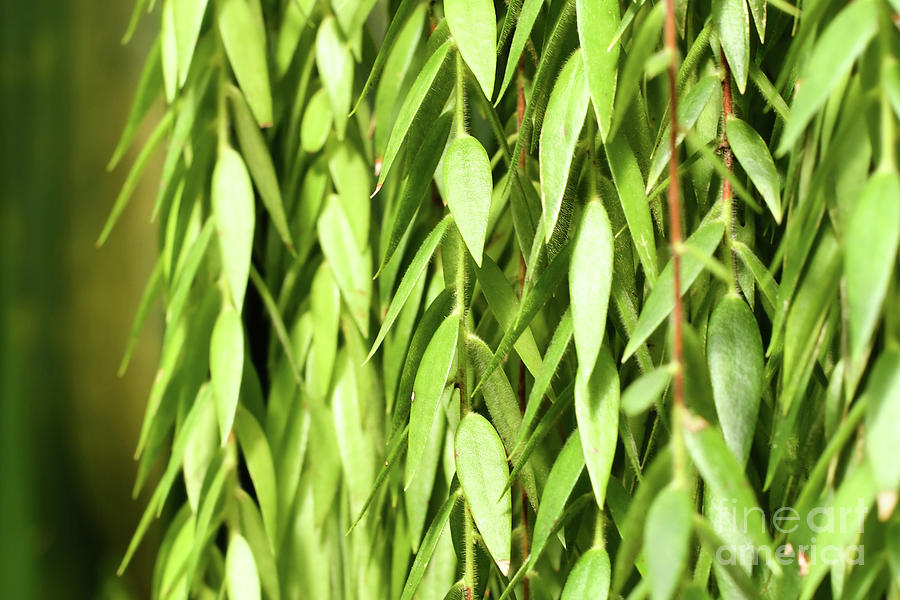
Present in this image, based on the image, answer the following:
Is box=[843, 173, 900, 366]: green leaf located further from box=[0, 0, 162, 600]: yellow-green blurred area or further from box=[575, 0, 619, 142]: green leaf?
box=[0, 0, 162, 600]: yellow-green blurred area

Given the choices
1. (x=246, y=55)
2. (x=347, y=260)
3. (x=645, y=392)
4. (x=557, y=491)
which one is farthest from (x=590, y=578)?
(x=246, y=55)

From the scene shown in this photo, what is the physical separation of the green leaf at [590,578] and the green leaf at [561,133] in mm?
134

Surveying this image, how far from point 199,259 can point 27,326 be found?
0.52m

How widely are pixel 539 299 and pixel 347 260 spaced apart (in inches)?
7.0

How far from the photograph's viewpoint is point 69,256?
3.13 ft

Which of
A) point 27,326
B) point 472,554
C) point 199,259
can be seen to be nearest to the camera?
point 472,554

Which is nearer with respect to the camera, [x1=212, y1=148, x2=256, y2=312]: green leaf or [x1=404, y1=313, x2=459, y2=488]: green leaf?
[x1=404, y1=313, x2=459, y2=488]: green leaf

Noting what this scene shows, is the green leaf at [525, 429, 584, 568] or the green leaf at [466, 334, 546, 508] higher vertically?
the green leaf at [466, 334, 546, 508]

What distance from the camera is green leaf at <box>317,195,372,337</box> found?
1.68ft

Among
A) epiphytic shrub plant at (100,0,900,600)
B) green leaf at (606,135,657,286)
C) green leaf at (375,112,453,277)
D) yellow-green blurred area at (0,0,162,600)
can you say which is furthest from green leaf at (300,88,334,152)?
yellow-green blurred area at (0,0,162,600)

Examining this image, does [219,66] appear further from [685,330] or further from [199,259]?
[685,330]

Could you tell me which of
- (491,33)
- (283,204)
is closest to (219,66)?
(283,204)

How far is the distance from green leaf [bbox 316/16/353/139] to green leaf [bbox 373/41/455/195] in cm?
10

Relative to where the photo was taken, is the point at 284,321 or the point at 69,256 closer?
the point at 284,321
